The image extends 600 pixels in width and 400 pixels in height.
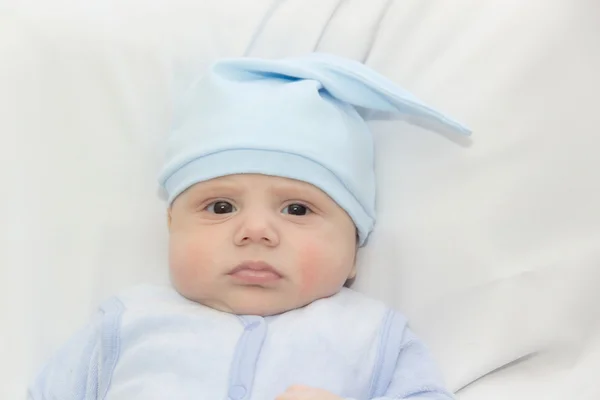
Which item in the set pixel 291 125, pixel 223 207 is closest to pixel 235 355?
pixel 223 207

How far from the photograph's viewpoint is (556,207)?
1194 millimetres

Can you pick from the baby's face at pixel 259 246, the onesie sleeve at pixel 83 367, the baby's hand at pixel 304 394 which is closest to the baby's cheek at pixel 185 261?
the baby's face at pixel 259 246

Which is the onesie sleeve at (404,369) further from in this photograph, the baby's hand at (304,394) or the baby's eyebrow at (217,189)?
the baby's eyebrow at (217,189)

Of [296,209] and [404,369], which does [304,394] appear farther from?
[296,209]

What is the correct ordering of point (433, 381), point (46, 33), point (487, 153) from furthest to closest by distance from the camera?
point (46, 33)
point (487, 153)
point (433, 381)

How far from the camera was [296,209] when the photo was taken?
1.20 m

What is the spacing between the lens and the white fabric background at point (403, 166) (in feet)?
3.84

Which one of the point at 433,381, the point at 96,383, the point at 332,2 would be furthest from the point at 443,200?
the point at 96,383

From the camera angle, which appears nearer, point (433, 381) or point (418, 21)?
point (433, 381)

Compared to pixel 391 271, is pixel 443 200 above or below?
above

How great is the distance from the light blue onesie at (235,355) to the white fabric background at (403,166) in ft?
0.21

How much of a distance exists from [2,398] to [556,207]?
2.71 feet

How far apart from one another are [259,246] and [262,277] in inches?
1.7

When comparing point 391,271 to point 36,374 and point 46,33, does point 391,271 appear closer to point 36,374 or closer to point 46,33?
point 36,374
